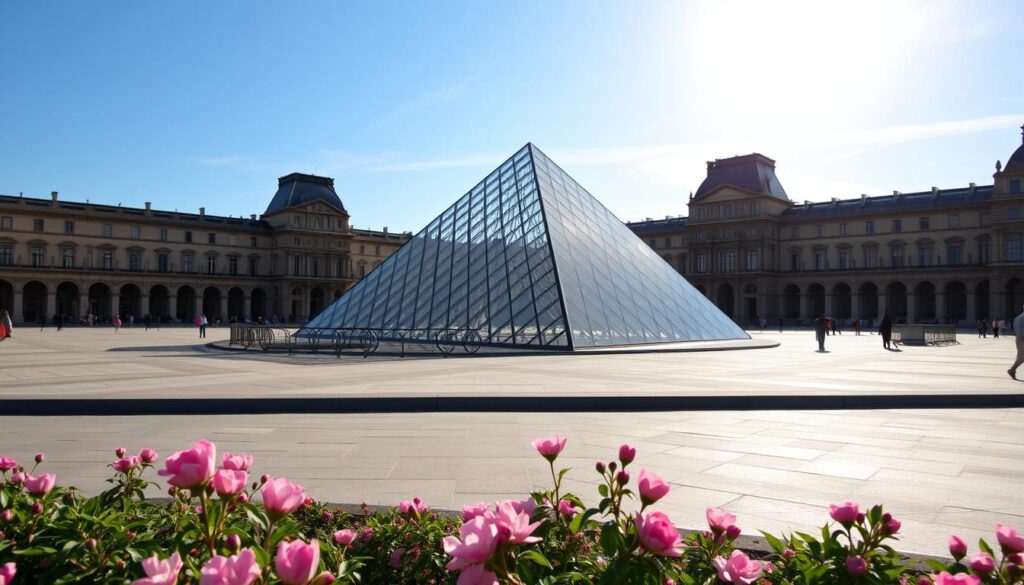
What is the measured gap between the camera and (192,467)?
5.74 ft

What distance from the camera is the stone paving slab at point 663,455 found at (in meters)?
4.86

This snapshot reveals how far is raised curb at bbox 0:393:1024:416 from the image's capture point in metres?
9.32

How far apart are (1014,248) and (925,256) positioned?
857 centimetres

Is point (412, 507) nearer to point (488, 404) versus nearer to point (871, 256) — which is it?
point (488, 404)

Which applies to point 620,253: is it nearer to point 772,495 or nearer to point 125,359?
point 125,359

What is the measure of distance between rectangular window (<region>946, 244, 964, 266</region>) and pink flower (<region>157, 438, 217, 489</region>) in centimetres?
7404

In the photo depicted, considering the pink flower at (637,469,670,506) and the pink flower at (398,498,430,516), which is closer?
the pink flower at (637,469,670,506)

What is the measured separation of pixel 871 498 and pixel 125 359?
18.0m

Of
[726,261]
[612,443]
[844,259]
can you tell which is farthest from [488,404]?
[844,259]

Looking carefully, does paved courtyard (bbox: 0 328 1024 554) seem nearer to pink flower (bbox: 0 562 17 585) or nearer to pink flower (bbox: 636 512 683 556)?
pink flower (bbox: 636 512 683 556)

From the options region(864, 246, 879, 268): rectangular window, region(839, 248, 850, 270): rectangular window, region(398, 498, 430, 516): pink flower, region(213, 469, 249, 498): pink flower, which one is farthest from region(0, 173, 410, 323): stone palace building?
region(213, 469, 249, 498): pink flower

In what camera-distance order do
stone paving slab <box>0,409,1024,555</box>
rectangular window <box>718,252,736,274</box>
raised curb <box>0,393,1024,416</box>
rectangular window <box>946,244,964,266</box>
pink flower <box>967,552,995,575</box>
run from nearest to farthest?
pink flower <box>967,552,995,575</box>, stone paving slab <box>0,409,1024,555</box>, raised curb <box>0,393,1024,416</box>, rectangular window <box>946,244,964,266</box>, rectangular window <box>718,252,736,274</box>

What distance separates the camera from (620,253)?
27875 millimetres

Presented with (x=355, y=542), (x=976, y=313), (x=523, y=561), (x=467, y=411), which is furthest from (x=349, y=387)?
(x=976, y=313)
